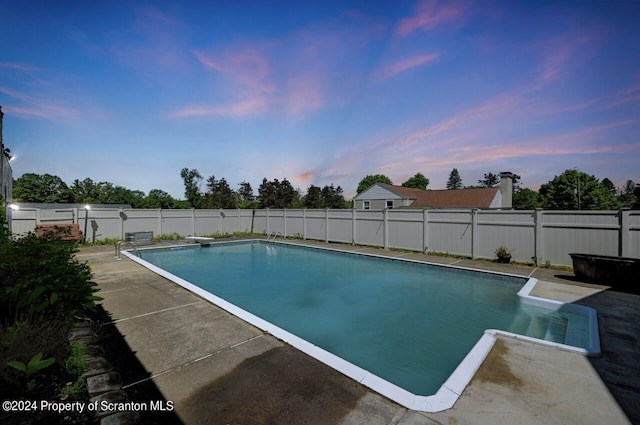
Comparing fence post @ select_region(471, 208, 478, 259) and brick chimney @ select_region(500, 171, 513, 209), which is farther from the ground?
brick chimney @ select_region(500, 171, 513, 209)

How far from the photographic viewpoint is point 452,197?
78.8 ft

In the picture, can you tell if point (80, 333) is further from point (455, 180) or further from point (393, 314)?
point (455, 180)

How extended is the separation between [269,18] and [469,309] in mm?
11024

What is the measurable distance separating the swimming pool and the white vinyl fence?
6.76ft

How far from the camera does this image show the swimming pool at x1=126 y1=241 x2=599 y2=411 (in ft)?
12.2

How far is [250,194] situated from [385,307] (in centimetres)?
3595

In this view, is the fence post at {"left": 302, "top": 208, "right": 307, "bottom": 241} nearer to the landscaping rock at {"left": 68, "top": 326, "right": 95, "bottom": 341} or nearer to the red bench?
the red bench

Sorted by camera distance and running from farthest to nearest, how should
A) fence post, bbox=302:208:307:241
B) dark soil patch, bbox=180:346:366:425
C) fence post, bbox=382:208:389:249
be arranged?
fence post, bbox=302:208:307:241 → fence post, bbox=382:208:389:249 → dark soil patch, bbox=180:346:366:425

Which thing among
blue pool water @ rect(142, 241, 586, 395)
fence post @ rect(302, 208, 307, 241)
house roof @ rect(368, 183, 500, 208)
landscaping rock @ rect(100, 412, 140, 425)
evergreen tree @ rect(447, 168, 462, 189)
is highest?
evergreen tree @ rect(447, 168, 462, 189)

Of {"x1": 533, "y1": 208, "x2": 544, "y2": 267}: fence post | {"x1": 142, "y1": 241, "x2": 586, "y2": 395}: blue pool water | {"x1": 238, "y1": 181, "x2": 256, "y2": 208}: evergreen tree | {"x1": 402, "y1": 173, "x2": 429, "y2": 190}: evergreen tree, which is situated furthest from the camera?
{"x1": 402, "y1": 173, "x2": 429, "y2": 190}: evergreen tree

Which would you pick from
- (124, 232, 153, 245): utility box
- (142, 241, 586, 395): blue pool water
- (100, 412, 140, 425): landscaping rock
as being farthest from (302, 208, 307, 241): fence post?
(100, 412, 140, 425): landscaping rock

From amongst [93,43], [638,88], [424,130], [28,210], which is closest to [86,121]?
[28,210]

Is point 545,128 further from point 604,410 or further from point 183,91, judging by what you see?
point 183,91

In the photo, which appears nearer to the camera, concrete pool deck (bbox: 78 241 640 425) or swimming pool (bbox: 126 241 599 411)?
concrete pool deck (bbox: 78 241 640 425)
